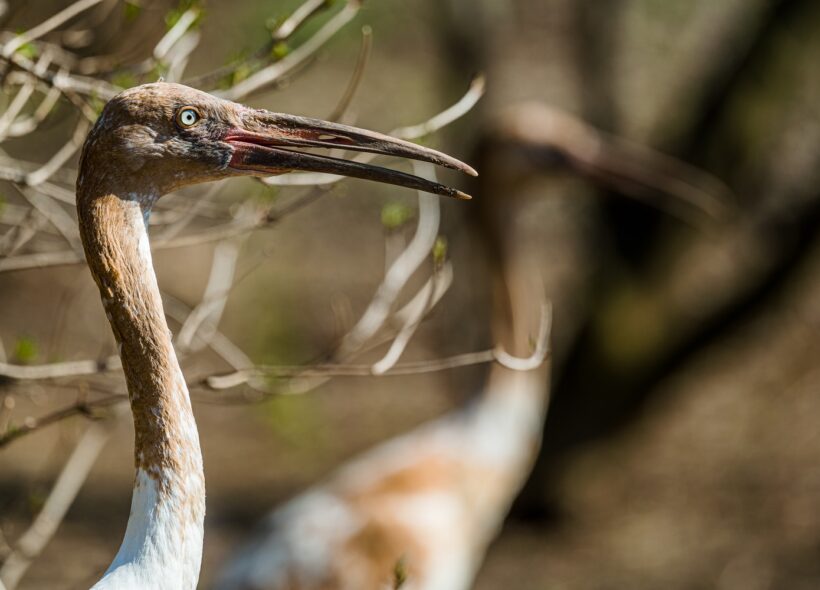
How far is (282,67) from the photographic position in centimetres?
347

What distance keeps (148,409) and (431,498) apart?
2899mm

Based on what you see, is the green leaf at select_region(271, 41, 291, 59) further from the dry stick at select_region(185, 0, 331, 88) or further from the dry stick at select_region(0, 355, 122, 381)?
the dry stick at select_region(0, 355, 122, 381)

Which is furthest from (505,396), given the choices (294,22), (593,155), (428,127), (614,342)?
(294,22)

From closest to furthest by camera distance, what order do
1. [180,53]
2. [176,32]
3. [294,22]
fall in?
[294,22], [176,32], [180,53]

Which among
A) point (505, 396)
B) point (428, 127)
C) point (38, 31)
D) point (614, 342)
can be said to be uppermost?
point (614, 342)

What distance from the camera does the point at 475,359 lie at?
3.45 metres

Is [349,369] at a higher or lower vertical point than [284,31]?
lower

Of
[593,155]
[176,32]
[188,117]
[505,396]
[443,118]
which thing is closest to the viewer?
[188,117]

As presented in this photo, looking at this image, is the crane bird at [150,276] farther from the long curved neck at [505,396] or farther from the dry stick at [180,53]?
the long curved neck at [505,396]

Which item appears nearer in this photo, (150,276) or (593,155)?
(150,276)

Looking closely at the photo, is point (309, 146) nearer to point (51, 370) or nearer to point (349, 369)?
point (349, 369)

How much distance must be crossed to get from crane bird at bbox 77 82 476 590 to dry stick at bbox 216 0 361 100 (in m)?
0.64

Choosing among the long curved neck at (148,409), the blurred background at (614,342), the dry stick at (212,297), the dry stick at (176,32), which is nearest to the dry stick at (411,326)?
the dry stick at (212,297)

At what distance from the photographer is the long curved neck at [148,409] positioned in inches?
95.4
